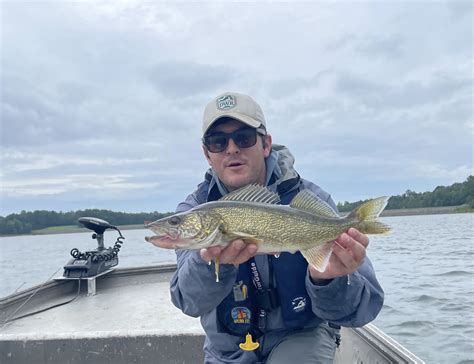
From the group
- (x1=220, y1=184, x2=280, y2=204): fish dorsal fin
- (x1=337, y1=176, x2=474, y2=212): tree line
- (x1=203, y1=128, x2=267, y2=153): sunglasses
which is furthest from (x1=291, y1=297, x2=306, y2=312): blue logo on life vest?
(x1=337, y1=176, x2=474, y2=212): tree line

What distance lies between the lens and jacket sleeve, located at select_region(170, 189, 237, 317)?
3311mm

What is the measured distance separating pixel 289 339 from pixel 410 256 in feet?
60.6

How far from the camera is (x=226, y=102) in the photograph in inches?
159

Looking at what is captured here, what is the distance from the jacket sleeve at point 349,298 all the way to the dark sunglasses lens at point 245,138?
129 cm

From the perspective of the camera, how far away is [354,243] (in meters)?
A: 3.14

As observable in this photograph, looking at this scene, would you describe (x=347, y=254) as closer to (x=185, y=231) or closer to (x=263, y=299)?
(x=263, y=299)

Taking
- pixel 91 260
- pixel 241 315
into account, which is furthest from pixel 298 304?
pixel 91 260

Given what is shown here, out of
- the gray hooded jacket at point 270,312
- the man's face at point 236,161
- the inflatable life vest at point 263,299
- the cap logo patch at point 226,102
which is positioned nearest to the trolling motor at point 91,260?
the gray hooded jacket at point 270,312

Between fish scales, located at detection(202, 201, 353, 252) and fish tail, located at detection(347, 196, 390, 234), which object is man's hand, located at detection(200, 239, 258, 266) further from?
fish tail, located at detection(347, 196, 390, 234)

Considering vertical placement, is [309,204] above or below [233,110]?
below

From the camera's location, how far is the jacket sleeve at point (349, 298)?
3335mm

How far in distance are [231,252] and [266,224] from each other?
14.1 inches

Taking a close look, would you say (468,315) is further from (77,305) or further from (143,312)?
(77,305)

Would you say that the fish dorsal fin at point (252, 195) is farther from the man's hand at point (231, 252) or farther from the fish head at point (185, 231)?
the man's hand at point (231, 252)
